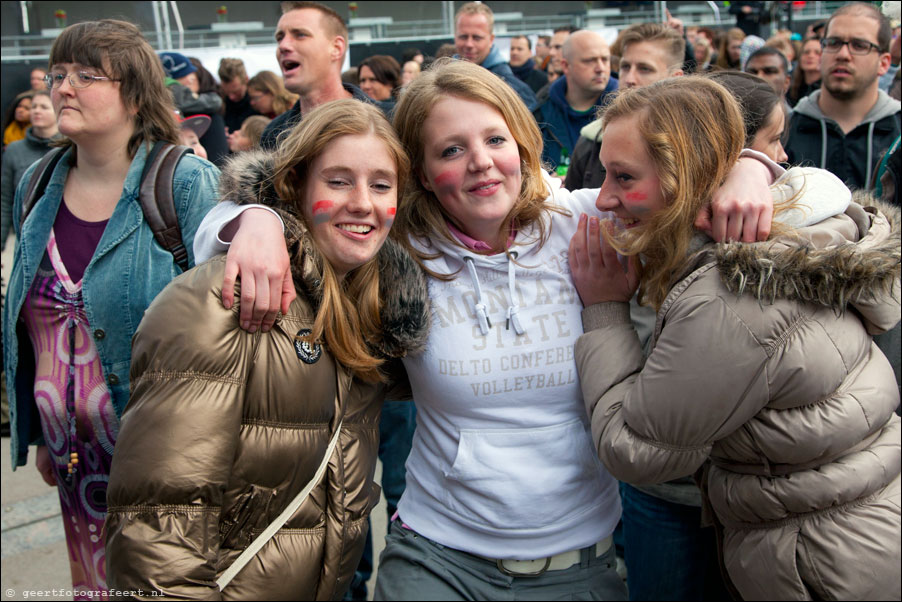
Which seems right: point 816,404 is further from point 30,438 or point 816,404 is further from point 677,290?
point 30,438

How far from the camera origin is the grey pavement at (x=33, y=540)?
11.8 feet

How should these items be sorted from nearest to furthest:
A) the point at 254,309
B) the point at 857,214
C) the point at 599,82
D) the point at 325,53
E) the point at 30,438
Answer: the point at 254,309 → the point at 857,214 → the point at 30,438 → the point at 325,53 → the point at 599,82

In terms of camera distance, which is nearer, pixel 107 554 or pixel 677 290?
pixel 107 554

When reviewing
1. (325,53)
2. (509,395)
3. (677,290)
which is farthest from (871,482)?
(325,53)

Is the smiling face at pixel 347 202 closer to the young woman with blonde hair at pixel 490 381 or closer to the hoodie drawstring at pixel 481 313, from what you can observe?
the young woman with blonde hair at pixel 490 381

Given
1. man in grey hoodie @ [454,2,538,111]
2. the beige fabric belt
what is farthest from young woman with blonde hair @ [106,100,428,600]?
man in grey hoodie @ [454,2,538,111]

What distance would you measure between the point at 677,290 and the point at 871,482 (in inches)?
24.7

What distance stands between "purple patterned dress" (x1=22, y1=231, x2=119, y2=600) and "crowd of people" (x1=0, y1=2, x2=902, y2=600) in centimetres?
1

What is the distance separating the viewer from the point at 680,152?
6.37ft

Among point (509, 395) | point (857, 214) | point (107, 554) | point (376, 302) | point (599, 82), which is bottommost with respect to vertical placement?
point (107, 554)

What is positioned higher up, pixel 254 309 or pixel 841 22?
pixel 841 22

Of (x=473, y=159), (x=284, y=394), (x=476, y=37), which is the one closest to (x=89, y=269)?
(x=284, y=394)

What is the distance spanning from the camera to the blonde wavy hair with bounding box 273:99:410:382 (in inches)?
77.5

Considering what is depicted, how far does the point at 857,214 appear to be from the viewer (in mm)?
1988
